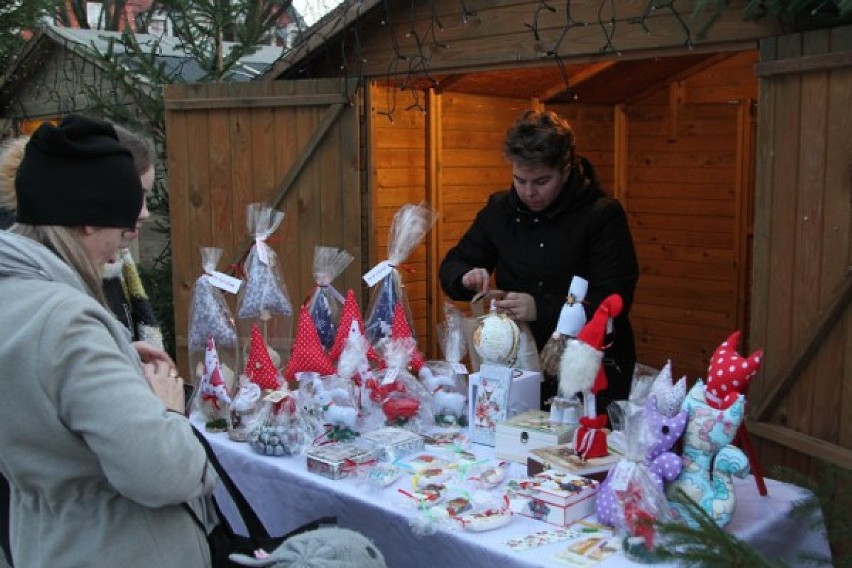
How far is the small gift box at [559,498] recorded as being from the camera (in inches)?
81.0

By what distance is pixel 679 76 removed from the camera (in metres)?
5.92

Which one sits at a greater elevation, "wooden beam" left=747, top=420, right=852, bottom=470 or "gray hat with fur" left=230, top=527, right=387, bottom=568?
"gray hat with fur" left=230, top=527, right=387, bottom=568

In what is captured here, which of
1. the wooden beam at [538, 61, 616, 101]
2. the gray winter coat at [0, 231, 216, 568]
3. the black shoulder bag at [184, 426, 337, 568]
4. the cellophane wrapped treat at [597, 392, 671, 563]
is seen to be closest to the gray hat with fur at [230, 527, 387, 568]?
the black shoulder bag at [184, 426, 337, 568]

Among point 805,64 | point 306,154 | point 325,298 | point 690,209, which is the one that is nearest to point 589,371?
point 325,298

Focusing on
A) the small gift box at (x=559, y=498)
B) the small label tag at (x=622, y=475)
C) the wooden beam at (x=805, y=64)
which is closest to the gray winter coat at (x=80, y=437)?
the small gift box at (x=559, y=498)

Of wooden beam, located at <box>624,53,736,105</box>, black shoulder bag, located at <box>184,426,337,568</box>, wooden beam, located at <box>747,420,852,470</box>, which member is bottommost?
wooden beam, located at <box>747,420,852,470</box>

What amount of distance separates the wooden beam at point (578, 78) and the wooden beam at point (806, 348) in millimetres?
2615

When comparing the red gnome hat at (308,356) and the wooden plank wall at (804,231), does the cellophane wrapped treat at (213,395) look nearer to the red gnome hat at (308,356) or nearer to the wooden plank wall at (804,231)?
the red gnome hat at (308,356)

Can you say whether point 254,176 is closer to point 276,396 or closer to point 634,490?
point 276,396

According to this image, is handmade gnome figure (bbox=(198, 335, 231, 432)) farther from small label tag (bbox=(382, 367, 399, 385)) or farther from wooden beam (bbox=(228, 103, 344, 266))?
wooden beam (bbox=(228, 103, 344, 266))

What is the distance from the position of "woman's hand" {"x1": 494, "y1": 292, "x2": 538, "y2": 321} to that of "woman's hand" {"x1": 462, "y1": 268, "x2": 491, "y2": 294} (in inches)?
9.9

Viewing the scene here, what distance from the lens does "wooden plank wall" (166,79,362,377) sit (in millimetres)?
4980

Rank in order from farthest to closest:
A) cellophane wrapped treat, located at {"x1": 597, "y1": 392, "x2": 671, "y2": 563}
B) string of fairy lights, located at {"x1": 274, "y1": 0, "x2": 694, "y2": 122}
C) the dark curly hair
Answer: string of fairy lights, located at {"x1": 274, "y1": 0, "x2": 694, "y2": 122} < the dark curly hair < cellophane wrapped treat, located at {"x1": 597, "y1": 392, "x2": 671, "y2": 563}

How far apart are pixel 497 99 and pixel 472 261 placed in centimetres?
239
